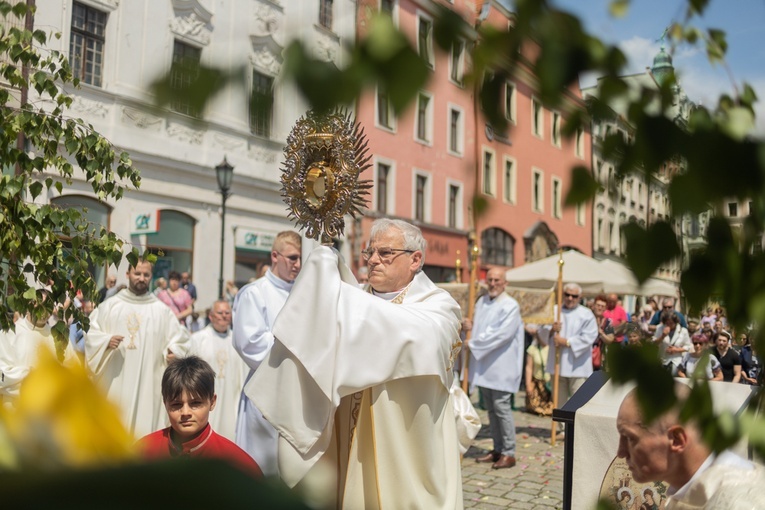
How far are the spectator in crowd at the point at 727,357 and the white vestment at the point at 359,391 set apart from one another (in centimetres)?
647

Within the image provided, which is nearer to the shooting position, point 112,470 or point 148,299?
point 112,470

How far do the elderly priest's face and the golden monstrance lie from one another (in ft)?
0.68

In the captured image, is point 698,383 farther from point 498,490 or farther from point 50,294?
point 498,490

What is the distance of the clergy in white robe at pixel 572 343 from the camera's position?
952 centimetres

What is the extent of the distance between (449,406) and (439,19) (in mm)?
3298

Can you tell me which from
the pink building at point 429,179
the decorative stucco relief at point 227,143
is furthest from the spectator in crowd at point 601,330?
the decorative stucco relief at point 227,143

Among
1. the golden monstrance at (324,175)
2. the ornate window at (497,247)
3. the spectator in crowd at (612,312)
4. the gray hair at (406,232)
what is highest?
the ornate window at (497,247)

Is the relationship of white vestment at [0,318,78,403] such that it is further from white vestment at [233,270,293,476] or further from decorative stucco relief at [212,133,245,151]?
decorative stucco relief at [212,133,245,151]

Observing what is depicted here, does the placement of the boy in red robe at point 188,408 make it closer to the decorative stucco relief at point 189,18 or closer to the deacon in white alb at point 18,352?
the deacon in white alb at point 18,352

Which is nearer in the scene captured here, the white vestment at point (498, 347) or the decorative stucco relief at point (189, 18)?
the white vestment at point (498, 347)

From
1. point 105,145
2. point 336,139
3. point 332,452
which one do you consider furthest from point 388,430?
point 105,145

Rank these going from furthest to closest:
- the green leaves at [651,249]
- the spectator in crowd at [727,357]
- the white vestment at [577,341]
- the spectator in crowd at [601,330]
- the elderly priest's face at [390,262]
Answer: the spectator in crowd at [601,330] < the white vestment at [577,341] < the spectator in crowd at [727,357] < the elderly priest's face at [390,262] < the green leaves at [651,249]

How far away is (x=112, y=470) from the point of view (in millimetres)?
531

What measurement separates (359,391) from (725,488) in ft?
6.34
